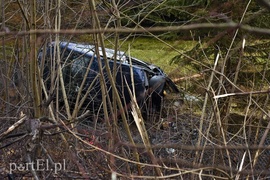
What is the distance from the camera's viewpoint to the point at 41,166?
3.03 m

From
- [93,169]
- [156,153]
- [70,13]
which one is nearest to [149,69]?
[70,13]

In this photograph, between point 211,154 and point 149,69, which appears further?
point 149,69

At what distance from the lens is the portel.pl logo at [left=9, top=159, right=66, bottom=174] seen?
2973mm

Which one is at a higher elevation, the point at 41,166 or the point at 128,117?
the point at 41,166

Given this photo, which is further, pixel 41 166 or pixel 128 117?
pixel 128 117

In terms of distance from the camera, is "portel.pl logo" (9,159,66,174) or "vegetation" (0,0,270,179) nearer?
"vegetation" (0,0,270,179)

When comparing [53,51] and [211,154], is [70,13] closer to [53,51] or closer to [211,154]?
[53,51]

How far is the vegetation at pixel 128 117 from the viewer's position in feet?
8.72

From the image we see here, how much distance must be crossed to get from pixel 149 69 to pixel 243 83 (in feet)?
4.50

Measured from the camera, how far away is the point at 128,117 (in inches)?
177

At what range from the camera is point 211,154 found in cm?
390

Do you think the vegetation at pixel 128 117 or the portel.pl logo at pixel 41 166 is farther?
the portel.pl logo at pixel 41 166

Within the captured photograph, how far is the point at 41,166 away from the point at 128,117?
1.57 metres

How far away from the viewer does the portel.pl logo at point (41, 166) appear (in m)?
2.97
